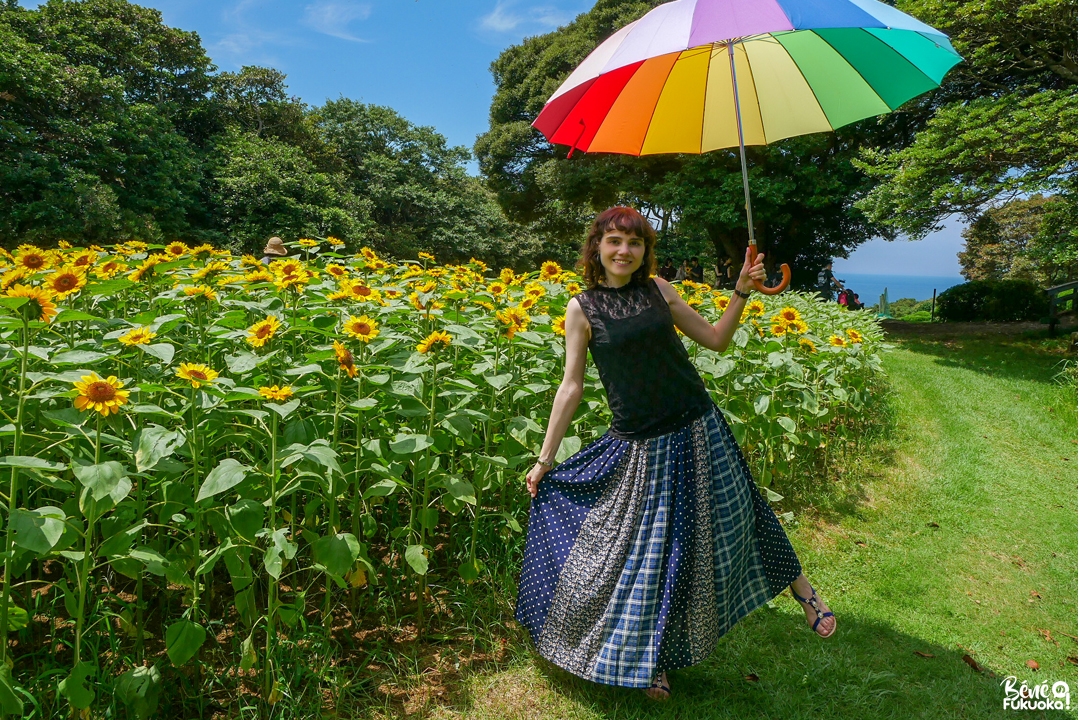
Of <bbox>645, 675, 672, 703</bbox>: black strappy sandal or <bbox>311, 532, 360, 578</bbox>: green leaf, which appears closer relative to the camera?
<bbox>311, 532, 360, 578</bbox>: green leaf

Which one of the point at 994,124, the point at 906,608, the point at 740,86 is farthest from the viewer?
the point at 994,124

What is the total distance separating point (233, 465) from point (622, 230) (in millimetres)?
1132

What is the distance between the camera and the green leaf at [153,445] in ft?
4.50

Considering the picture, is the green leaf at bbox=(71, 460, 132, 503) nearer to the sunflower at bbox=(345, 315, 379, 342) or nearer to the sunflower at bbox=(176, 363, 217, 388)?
the sunflower at bbox=(176, 363, 217, 388)

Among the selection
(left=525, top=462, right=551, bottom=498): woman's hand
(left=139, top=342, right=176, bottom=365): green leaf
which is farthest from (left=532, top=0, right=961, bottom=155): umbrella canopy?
(left=139, top=342, right=176, bottom=365): green leaf

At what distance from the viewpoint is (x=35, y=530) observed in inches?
49.3

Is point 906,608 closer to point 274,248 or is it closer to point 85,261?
point 85,261

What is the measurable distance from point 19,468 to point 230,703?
2.46 ft

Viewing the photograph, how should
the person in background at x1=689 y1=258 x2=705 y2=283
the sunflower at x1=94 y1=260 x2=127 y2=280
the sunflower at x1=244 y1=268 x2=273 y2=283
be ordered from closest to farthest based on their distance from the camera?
the sunflower at x1=94 y1=260 x2=127 y2=280
the sunflower at x1=244 y1=268 x2=273 y2=283
the person in background at x1=689 y1=258 x2=705 y2=283

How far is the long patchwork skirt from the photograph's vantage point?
171cm

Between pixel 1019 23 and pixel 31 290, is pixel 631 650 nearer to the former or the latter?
pixel 31 290

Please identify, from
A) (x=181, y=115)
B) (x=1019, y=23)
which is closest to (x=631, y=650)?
(x=1019, y=23)

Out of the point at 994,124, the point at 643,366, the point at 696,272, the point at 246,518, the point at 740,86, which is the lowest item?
the point at 246,518

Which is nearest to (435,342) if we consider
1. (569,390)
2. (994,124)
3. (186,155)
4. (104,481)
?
(569,390)
